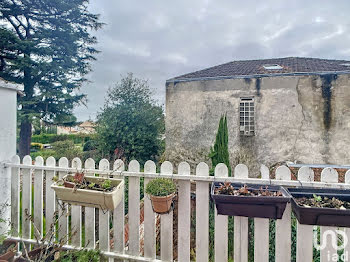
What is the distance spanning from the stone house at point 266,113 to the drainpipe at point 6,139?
324 inches

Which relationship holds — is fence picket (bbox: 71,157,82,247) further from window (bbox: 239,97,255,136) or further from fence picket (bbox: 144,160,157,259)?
window (bbox: 239,97,255,136)

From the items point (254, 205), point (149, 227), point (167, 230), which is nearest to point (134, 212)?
point (149, 227)

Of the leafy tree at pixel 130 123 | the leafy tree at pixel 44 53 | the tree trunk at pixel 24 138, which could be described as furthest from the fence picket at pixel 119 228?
the tree trunk at pixel 24 138

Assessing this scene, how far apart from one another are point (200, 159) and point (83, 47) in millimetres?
10750

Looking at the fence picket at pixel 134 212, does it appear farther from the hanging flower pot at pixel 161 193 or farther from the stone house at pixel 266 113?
the stone house at pixel 266 113

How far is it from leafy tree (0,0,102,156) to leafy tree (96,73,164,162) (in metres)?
3.68

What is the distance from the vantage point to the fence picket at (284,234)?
1.66 meters

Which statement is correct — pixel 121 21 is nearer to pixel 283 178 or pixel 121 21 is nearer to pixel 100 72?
pixel 100 72

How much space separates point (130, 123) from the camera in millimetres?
9688

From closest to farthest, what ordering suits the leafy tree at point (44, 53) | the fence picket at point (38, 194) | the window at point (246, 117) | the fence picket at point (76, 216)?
the fence picket at point (76, 216) → the fence picket at point (38, 194) → the window at point (246, 117) → the leafy tree at point (44, 53)

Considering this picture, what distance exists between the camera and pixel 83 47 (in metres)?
12.5

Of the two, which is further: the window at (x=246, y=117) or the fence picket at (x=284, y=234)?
the window at (x=246, y=117)

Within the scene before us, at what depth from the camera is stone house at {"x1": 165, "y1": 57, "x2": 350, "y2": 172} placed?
8.48 meters

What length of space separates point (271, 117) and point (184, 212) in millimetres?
8670
